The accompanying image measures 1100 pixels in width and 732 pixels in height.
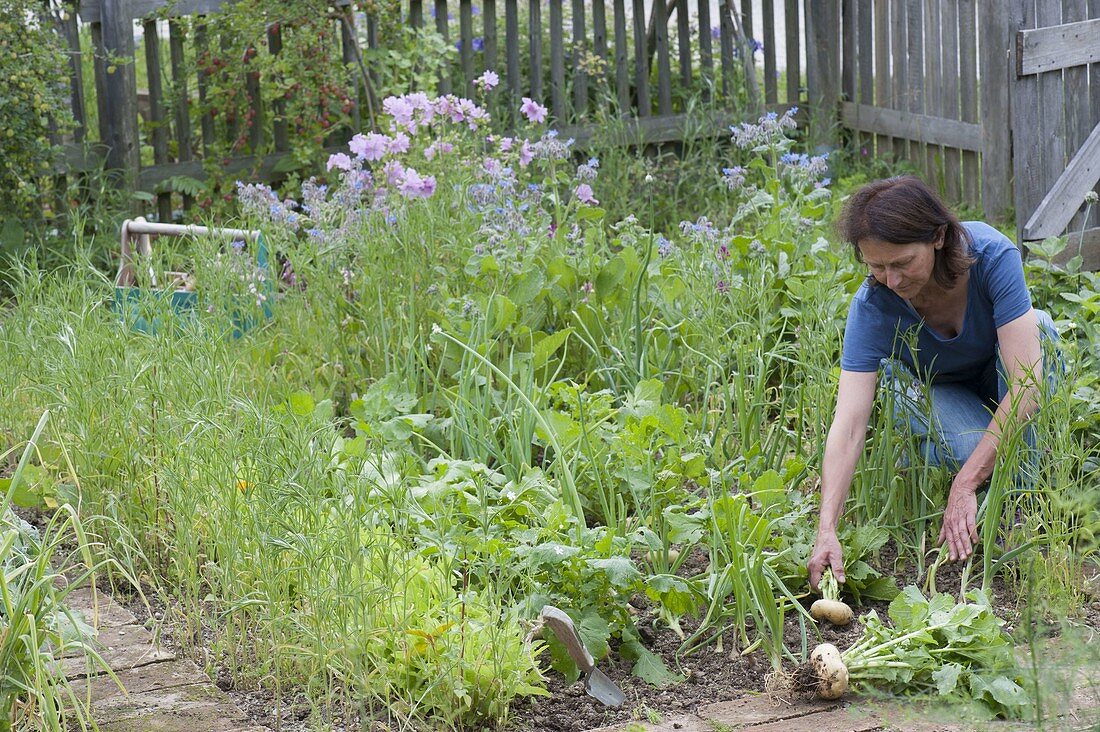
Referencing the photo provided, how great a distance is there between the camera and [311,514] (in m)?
2.41

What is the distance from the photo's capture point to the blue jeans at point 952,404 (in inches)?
124

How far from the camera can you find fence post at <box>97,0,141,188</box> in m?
6.87

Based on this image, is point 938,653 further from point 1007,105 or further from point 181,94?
point 181,94

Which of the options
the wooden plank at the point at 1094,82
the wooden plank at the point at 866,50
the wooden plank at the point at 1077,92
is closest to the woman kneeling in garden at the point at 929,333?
the wooden plank at the point at 1077,92

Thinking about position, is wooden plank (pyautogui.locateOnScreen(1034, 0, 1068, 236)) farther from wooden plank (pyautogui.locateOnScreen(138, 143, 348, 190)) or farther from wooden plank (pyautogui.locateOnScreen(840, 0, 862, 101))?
wooden plank (pyautogui.locateOnScreen(138, 143, 348, 190))

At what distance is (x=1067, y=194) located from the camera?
5.24 m

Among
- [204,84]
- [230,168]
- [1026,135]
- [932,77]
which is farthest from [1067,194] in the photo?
[204,84]

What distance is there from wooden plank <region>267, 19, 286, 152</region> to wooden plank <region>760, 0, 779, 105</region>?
3.02 m

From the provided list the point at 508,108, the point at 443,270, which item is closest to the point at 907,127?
the point at 508,108

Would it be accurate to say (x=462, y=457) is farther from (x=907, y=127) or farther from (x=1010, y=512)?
(x=907, y=127)

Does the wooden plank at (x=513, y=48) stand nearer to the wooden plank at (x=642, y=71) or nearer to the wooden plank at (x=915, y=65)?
the wooden plank at (x=642, y=71)

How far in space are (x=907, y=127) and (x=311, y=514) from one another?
18.2ft

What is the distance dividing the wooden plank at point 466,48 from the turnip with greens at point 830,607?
5.32 m

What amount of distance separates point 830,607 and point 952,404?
3.54 feet
